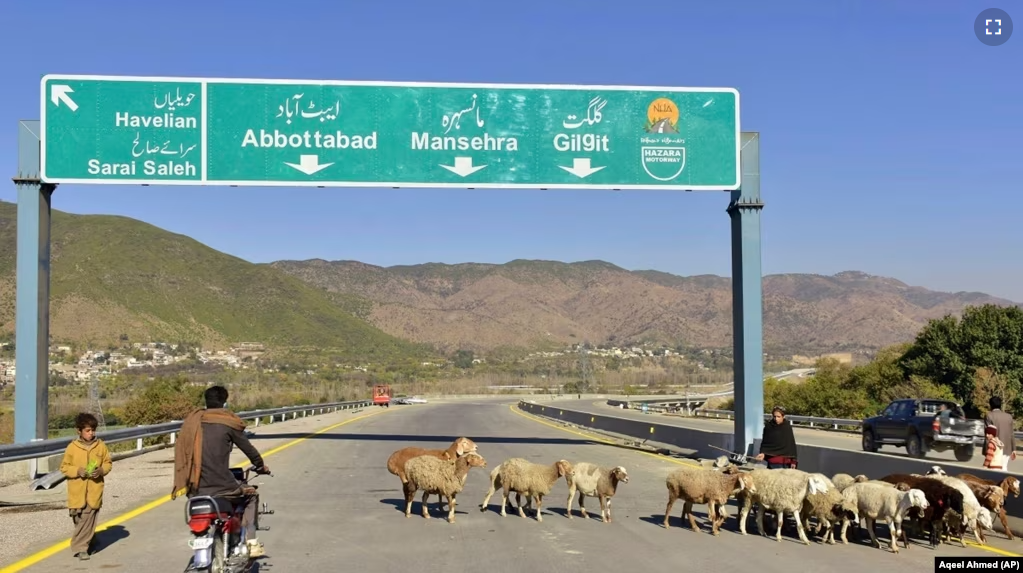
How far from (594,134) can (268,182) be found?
7.52 meters

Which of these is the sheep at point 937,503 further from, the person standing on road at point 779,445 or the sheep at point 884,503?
the person standing on road at point 779,445

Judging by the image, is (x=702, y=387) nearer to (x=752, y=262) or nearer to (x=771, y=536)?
(x=752, y=262)

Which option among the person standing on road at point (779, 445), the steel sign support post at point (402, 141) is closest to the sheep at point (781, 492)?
the person standing on road at point (779, 445)

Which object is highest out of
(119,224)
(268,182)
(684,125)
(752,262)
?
(119,224)

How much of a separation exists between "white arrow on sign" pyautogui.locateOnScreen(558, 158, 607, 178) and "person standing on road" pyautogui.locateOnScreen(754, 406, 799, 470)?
8665mm

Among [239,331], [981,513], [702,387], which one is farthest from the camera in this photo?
[702,387]

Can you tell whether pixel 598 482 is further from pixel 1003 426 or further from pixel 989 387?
pixel 989 387

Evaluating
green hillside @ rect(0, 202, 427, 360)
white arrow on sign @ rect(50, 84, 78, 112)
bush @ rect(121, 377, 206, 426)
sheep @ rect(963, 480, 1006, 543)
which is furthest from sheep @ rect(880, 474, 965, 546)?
green hillside @ rect(0, 202, 427, 360)

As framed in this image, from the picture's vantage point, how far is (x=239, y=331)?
440ft

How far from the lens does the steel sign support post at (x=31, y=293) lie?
803 inches

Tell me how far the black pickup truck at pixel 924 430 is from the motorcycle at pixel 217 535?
22492mm

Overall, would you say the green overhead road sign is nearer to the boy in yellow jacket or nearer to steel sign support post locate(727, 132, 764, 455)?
steel sign support post locate(727, 132, 764, 455)

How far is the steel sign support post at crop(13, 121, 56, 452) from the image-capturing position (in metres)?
20.4

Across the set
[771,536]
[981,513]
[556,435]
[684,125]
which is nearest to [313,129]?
[684,125]
